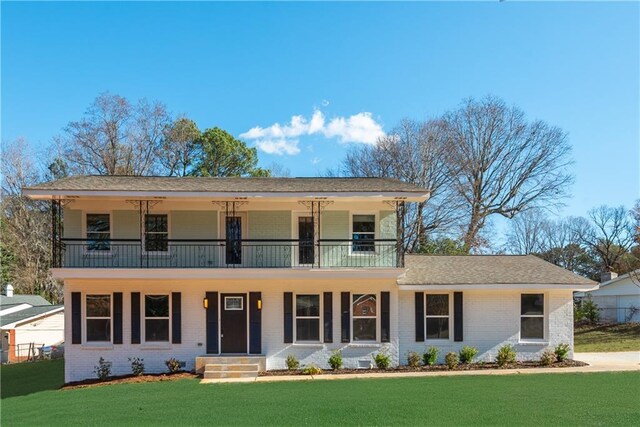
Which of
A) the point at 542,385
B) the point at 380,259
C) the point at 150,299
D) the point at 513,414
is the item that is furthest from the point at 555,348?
the point at 150,299

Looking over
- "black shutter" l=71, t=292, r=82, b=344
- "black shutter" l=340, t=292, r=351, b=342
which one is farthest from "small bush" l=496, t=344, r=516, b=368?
"black shutter" l=71, t=292, r=82, b=344

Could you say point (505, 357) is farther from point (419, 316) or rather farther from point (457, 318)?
point (419, 316)

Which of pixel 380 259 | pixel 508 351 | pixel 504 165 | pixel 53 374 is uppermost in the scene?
pixel 504 165

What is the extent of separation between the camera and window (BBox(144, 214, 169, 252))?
18359 mm

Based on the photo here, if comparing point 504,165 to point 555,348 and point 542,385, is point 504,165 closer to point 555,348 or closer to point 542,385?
point 555,348

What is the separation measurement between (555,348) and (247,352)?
1067cm

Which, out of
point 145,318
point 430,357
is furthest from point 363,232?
point 145,318

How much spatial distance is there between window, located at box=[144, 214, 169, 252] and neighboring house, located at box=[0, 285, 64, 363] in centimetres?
1420

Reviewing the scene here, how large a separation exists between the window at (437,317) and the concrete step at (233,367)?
20.1 feet

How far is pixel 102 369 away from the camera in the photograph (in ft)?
56.9

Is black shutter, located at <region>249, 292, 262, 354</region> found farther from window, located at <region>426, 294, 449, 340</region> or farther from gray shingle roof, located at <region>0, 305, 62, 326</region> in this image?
gray shingle roof, located at <region>0, 305, 62, 326</region>

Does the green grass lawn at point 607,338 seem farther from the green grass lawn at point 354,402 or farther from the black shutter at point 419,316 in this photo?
the black shutter at point 419,316

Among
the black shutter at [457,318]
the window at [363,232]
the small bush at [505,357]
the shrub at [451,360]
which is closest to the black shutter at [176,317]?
the window at [363,232]

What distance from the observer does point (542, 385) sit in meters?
14.1
